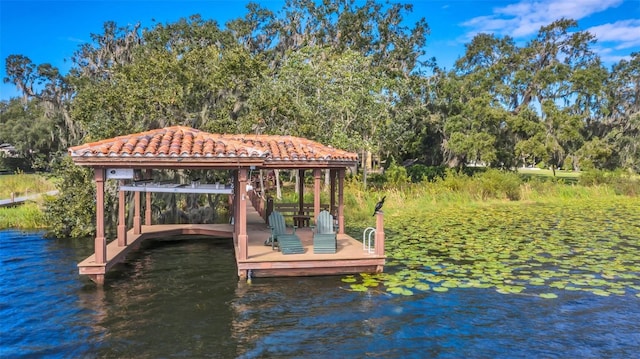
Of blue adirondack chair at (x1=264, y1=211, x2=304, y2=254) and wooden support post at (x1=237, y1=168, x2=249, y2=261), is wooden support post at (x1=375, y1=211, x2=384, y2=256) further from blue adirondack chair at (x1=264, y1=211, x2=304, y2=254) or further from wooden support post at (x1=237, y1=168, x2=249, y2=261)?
wooden support post at (x1=237, y1=168, x2=249, y2=261)

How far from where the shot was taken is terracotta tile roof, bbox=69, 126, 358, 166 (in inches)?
411

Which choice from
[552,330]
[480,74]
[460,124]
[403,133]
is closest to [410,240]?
[552,330]

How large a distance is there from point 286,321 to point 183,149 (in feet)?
15.0

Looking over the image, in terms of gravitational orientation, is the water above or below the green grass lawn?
below

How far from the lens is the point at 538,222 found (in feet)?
65.3

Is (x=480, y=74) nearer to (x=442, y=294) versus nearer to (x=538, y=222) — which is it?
(x=538, y=222)

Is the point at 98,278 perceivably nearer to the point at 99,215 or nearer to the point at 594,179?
the point at 99,215

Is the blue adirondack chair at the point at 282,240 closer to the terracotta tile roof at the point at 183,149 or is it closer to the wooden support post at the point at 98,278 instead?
the terracotta tile roof at the point at 183,149

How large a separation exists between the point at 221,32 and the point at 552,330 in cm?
3515

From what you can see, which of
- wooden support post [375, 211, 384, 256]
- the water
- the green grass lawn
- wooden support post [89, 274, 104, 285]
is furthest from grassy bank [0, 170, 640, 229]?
wooden support post [89, 274, 104, 285]

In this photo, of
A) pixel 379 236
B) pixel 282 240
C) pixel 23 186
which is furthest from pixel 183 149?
pixel 23 186

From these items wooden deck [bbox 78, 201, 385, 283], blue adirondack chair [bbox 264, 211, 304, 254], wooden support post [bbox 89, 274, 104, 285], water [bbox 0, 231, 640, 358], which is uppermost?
blue adirondack chair [bbox 264, 211, 304, 254]

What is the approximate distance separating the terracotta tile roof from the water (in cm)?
299

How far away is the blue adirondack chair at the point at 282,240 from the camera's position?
38.4 ft
